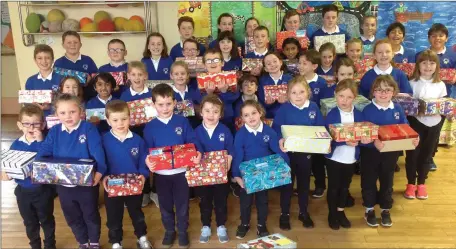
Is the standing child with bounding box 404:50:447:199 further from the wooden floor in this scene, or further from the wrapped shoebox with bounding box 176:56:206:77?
the wrapped shoebox with bounding box 176:56:206:77

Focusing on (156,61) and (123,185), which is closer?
(123,185)

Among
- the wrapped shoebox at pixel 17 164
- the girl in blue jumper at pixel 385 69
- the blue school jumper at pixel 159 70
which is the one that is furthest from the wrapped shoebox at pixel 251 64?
the wrapped shoebox at pixel 17 164

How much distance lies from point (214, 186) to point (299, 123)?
0.86 metres

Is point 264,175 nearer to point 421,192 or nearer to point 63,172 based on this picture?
point 63,172

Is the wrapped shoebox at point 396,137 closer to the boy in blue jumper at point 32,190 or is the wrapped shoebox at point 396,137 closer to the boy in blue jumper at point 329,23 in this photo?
the boy in blue jumper at point 329,23

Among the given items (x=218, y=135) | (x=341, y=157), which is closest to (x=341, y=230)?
(x=341, y=157)

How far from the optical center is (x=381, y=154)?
331 centimetres

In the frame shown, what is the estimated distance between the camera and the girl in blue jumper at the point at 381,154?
3260 mm

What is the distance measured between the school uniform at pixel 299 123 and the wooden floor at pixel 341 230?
34 cm

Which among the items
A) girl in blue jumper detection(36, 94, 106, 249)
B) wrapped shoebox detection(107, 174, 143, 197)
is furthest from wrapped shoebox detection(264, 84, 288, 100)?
girl in blue jumper detection(36, 94, 106, 249)

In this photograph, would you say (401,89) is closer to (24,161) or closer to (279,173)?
(279,173)

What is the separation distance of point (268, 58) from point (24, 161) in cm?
218

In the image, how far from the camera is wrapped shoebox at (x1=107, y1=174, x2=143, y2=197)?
2885 mm

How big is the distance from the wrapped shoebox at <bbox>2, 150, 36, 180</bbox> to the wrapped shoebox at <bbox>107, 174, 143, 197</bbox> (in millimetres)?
567
